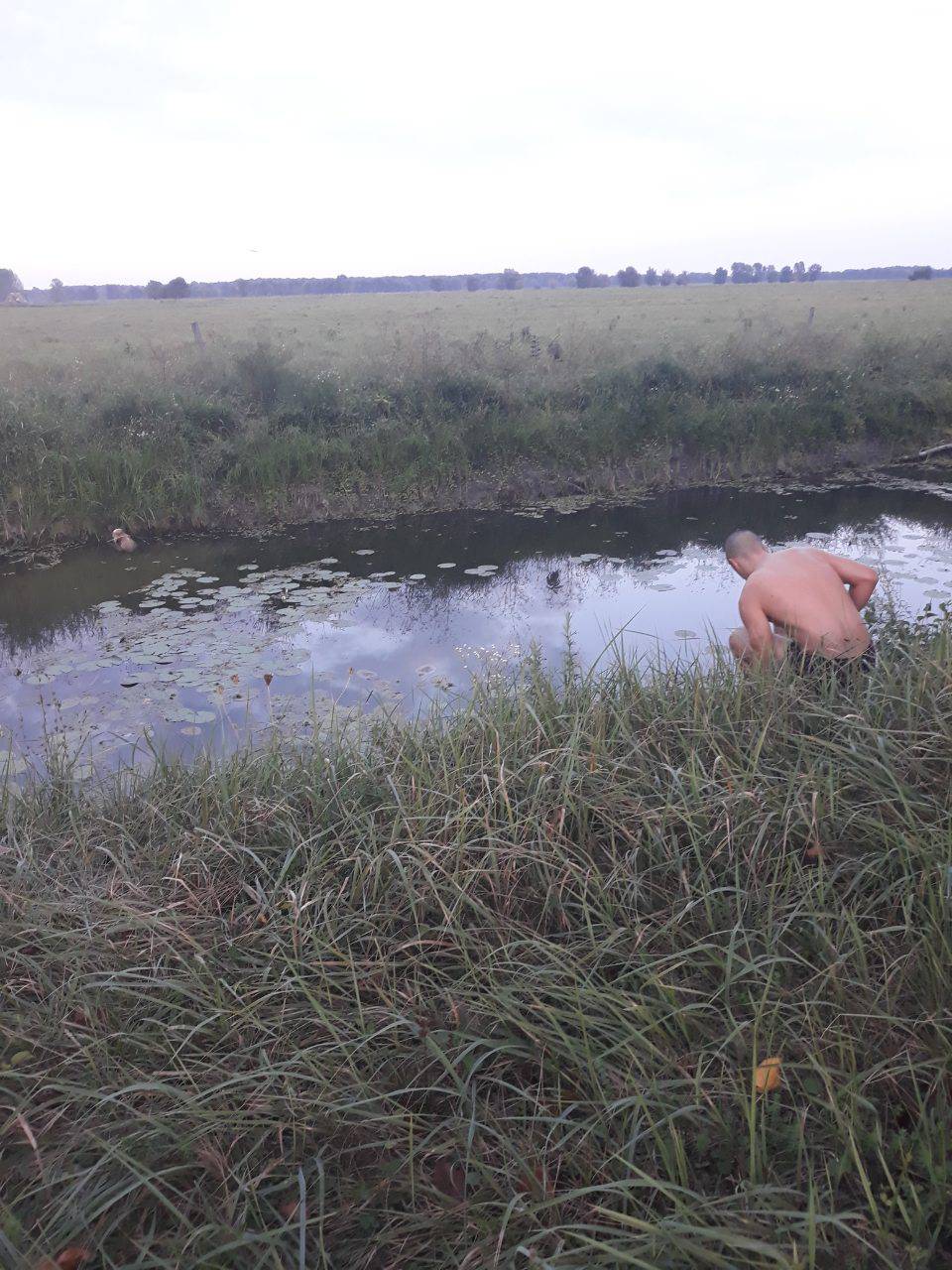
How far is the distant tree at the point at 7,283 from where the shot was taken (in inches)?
2196

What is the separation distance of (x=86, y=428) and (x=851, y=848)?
10437 mm

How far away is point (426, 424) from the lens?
1135 centimetres

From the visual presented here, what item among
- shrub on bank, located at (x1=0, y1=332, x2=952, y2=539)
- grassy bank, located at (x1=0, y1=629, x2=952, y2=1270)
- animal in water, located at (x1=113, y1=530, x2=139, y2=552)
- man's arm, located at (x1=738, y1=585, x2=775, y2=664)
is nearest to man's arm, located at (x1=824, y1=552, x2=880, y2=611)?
man's arm, located at (x1=738, y1=585, x2=775, y2=664)

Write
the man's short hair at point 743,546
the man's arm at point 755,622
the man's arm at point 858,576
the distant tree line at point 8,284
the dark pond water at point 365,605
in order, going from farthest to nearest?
the distant tree line at point 8,284 < the dark pond water at point 365,605 < the man's short hair at point 743,546 < the man's arm at point 858,576 < the man's arm at point 755,622

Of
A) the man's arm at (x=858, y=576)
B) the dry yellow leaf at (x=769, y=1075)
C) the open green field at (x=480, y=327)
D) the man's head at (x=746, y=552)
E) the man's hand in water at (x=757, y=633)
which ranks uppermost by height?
the open green field at (x=480, y=327)

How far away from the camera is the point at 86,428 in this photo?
33.2ft

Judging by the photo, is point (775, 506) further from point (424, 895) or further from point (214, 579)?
point (424, 895)

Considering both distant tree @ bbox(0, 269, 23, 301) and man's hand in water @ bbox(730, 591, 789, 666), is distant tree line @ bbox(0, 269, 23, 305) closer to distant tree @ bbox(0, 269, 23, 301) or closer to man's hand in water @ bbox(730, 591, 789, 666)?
distant tree @ bbox(0, 269, 23, 301)

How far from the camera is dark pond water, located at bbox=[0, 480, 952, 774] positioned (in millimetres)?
4957

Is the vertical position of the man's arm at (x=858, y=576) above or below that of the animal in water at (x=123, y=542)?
above

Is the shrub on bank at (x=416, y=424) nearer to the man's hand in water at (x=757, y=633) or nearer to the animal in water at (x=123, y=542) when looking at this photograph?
the animal in water at (x=123, y=542)

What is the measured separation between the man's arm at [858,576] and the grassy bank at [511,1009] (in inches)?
44.0

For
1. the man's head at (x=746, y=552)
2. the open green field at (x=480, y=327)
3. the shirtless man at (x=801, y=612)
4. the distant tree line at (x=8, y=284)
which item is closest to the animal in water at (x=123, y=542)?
the open green field at (x=480, y=327)

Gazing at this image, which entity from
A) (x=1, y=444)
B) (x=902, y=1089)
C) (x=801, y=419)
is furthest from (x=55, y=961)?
(x=801, y=419)
